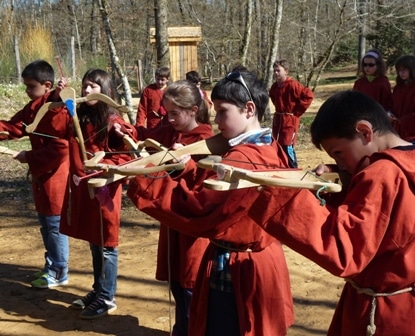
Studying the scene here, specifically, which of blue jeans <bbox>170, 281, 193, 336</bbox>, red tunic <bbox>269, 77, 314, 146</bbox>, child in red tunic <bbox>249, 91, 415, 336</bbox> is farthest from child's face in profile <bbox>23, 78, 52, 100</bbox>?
red tunic <bbox>269, 77, 314, 146</bbox>

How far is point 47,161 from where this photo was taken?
4.71 metres

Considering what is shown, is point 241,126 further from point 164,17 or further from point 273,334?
point 164,17

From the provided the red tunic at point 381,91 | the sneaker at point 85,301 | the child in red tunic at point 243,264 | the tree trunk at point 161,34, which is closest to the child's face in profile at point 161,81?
the tree trunk at point 161,34

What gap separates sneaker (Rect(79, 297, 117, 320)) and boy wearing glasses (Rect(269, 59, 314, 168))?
574 centimetres

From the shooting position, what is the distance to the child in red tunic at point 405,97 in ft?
26.0

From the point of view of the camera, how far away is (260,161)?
2436 mm

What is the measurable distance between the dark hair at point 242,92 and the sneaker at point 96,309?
2.40 m

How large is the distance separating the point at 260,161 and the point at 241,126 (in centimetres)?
26

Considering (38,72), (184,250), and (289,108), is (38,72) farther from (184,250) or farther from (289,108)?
(289,108)

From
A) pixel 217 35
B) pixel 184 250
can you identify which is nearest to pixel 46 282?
pixel 184 250

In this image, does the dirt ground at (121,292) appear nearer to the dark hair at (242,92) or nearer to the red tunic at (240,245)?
the red tunic at (240,245)

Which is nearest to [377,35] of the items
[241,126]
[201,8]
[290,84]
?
[201,8]

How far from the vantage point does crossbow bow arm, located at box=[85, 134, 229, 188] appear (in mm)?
2012

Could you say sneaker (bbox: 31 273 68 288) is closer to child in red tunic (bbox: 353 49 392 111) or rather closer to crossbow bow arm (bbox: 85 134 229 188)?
crossbow bow arm (bbox: 85 134 229 188)
